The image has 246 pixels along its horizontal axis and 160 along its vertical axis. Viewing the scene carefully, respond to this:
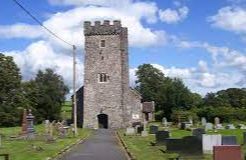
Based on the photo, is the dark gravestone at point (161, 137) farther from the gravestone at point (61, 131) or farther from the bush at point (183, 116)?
the bush at point (183, 116)

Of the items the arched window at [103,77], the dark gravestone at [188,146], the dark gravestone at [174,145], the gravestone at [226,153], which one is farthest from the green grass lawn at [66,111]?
the gravestone at [226,153]

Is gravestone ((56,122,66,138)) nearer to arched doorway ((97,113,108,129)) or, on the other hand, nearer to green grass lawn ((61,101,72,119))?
arched doorway ((97,113,108,129))

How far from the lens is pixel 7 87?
8806 centimetres

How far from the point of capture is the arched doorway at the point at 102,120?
240 feet

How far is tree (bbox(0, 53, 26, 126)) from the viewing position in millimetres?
86688

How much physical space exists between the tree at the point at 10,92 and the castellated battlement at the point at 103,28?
19.2 metres

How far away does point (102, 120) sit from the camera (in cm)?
7412

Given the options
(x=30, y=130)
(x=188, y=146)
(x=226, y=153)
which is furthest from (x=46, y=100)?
(x=226, y=153)

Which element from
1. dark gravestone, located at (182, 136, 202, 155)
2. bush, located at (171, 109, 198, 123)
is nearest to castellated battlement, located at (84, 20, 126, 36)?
bush, located at (171, 109, 198, 123)

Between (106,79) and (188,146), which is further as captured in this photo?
(106,79)

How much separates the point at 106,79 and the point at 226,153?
52.2 m

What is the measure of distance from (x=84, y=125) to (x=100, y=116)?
8.19 feet

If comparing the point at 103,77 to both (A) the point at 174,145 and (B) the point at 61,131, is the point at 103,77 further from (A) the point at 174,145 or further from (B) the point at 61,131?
(A) the point at 174,145

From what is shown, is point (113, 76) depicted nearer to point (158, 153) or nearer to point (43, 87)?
point (43, 87)
